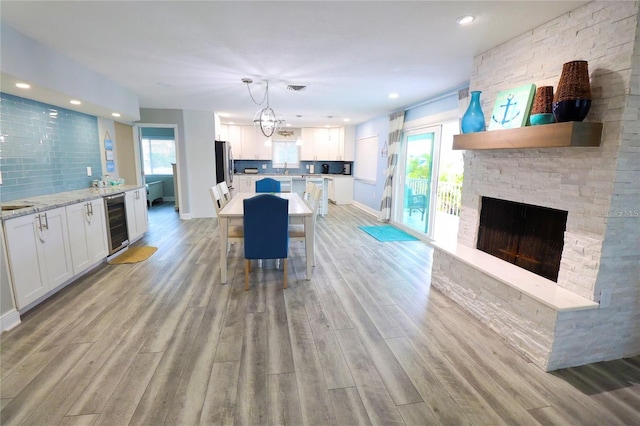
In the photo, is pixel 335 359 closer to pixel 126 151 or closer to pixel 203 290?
pixel 203 290

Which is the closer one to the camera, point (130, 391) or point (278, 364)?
point (130, 391)

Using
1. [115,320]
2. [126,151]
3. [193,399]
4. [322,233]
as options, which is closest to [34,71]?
[115,320]

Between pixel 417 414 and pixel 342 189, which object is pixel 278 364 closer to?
pixel 417 414

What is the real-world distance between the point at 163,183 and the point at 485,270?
9.19 m

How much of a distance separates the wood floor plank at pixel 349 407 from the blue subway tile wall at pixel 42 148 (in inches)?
147

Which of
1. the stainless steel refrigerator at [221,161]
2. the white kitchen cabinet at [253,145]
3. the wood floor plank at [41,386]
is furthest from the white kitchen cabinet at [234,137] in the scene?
the wood floor plank at [41,386]

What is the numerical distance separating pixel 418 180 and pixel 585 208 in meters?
3.57

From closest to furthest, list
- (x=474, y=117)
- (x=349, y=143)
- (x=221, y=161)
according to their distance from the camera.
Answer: (x=474, y=117), (x=221, y=161), (x=349, y=143)

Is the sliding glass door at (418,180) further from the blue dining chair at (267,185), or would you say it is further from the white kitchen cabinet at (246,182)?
the white kitchen cabinet at (246,182)

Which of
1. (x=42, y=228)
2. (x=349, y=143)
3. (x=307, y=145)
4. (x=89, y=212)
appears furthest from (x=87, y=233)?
(x=349, y=143)

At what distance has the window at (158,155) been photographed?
8961mm

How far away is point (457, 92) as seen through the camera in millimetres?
4188

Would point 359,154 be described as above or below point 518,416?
above

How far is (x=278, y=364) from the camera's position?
2037 millimetres
